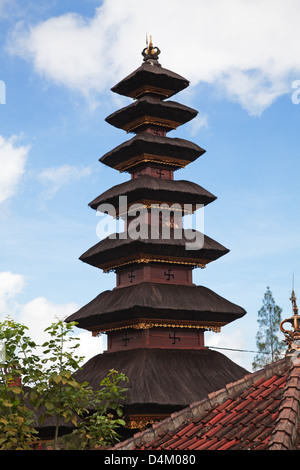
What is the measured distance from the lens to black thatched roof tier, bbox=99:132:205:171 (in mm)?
29359

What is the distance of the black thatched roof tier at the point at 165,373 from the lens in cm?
2270

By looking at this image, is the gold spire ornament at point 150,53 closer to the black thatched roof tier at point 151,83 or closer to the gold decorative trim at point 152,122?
the black thatched roof tier at point 151,83

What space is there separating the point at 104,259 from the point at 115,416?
26.2 ft

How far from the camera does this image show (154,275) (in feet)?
90.2

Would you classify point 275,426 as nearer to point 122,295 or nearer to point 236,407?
point 236,407

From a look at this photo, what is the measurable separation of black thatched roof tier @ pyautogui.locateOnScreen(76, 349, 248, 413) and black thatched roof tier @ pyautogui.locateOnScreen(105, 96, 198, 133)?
11886mm

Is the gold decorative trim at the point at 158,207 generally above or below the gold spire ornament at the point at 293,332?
above

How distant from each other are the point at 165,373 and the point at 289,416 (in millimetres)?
14471

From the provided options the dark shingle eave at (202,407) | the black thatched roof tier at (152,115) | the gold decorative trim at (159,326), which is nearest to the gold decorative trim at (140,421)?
the gold decorative trim at (159,326)

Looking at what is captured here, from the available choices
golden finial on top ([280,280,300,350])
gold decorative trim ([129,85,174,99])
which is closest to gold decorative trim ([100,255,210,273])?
gold decorative trim ([129,85,174,99])

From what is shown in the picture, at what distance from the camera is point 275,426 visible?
33.0 feet

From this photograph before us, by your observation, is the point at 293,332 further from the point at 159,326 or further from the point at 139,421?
the point at 159,326

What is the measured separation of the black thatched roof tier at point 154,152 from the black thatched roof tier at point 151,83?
9.72 feet

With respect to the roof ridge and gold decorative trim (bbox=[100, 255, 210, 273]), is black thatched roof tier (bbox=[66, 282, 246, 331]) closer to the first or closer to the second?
gold decorative trim (bbox=[100, 255, 210, 273])
